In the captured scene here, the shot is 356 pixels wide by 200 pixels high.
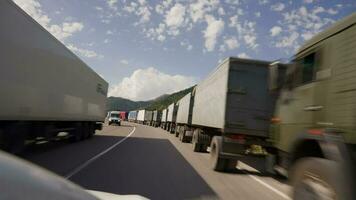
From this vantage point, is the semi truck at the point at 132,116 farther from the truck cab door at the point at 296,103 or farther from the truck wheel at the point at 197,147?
the truck cab door at the point at 296,103

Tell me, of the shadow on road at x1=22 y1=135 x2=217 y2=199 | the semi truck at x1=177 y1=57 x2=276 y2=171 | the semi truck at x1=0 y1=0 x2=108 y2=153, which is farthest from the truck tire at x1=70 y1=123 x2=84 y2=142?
the semi truck at x1=177 y1=57 x2=276 y2=171

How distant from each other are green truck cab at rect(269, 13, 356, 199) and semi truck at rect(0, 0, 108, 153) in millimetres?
7204

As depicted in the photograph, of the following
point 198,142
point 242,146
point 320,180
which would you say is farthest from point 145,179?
point 198,142

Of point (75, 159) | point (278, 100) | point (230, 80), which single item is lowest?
point (75, 159)

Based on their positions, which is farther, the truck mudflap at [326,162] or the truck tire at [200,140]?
the truck tire at [200,140]

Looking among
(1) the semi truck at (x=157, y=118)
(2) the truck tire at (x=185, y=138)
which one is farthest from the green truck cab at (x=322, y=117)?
(1) the semi truck at (x=157, y=118)

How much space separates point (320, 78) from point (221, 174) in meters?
6.64

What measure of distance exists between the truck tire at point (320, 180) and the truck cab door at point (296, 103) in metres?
0.73

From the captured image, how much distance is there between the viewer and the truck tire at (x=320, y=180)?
4.89 metres

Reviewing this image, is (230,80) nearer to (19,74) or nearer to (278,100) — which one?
(278,100)

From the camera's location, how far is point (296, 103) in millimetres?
7027

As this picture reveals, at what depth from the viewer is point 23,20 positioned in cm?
1230

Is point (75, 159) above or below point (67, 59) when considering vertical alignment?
below

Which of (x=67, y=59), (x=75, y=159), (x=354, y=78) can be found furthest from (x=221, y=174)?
(x=67, y=59)
